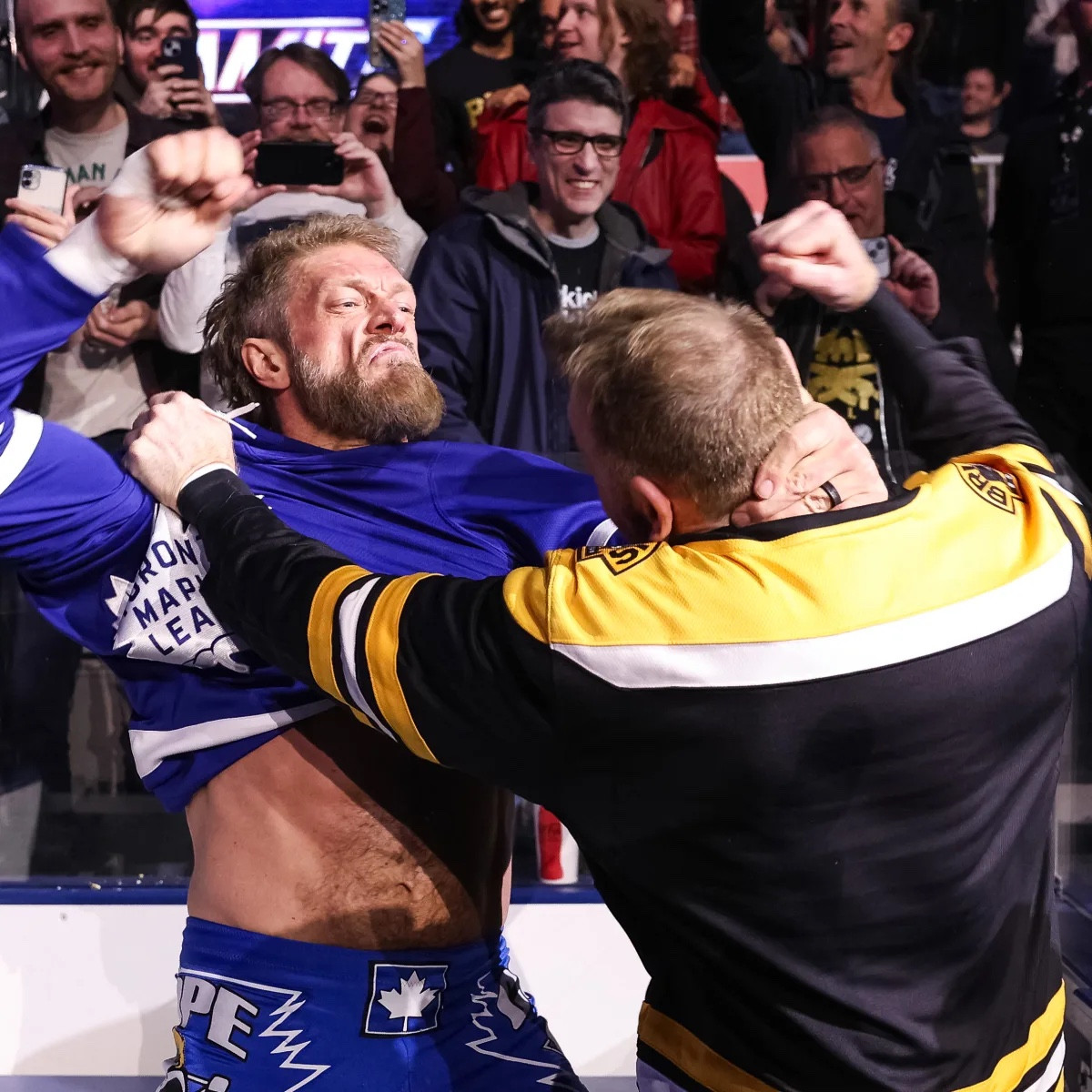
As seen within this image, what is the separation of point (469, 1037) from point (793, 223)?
3.27 ft

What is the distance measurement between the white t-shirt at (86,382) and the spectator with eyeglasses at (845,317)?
1.42m

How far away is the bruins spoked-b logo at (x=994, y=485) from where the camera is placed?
1.10 m

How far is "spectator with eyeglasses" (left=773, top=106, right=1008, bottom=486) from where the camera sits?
276cm

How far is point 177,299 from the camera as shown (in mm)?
2689

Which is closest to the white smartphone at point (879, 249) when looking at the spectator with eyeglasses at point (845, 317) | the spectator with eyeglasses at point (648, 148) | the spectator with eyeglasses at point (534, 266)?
the spectator with eyeglasses at point (845, 317)

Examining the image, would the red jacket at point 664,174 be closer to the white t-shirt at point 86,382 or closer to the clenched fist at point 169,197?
the white t-shirt at point 86,382

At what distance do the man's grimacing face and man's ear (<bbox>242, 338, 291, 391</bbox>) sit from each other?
0.02 m

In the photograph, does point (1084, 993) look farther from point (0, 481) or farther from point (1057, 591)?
point (0, 481)

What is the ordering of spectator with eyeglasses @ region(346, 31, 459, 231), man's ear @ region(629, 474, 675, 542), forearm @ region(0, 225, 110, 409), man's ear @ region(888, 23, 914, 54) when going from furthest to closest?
man's ear @ region(888, 23, 914, 54) < spectator with eyeglasses @ region(346, 31, 459, 231) < forearm @ region(0, 225, 110, 409) < man's ear @ region(629, 474, 675, 542)

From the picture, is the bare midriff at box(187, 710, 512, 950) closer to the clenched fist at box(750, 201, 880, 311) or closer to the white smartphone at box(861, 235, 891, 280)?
the clenched fist at box(750, 201, 880, 311)

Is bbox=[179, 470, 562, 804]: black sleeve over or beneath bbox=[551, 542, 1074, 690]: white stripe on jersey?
beneath

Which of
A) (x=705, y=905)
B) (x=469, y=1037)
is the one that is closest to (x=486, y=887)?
(x=469, y=1037)

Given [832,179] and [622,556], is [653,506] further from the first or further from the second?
[832,179]

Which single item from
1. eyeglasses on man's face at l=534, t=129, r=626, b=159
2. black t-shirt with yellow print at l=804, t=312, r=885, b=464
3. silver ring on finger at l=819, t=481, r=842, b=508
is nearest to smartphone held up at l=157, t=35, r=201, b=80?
eyeglasses on man's face at l=534, t=129, r=626, b=159
